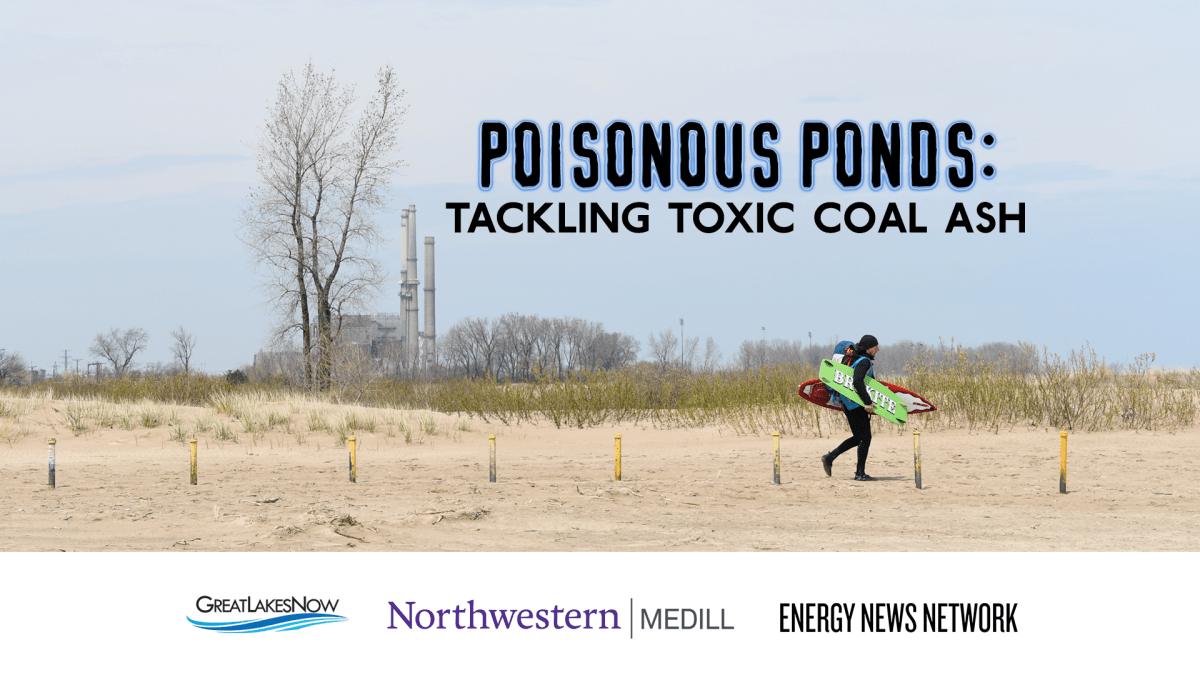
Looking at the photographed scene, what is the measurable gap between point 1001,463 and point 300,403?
685 inches

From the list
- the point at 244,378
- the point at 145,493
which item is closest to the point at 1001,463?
the point at 145,493

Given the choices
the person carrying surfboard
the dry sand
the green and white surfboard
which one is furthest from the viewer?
the green and white surfboard

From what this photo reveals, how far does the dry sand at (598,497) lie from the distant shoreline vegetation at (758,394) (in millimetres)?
1533

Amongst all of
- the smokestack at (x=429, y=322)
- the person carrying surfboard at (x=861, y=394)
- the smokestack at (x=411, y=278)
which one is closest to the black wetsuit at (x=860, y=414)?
the person carrying surfboard at (x=861, y=394)

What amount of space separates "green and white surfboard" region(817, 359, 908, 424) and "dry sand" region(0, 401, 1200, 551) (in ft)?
3.76

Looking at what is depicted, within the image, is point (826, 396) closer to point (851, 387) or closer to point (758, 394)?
point (851, 387)

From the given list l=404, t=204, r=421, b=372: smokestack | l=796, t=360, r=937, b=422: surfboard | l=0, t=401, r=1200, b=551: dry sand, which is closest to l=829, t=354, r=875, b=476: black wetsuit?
l=796, t=360, r=937, b=422: surfboard

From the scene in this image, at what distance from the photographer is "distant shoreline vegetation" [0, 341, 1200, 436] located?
24.2 m

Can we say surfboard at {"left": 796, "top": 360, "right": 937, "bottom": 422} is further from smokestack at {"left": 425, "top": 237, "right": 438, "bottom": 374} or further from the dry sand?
smokestack at {"left": 425, "top": 237, "right": 438, "bottom": 374}

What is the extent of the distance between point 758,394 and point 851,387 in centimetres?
1512

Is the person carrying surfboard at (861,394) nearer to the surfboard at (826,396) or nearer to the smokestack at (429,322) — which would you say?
the surfboard at (826,396)

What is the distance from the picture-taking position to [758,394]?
28547 mm

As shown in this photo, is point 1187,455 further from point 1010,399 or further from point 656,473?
point 656,473

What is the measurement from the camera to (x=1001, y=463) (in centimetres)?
1802
